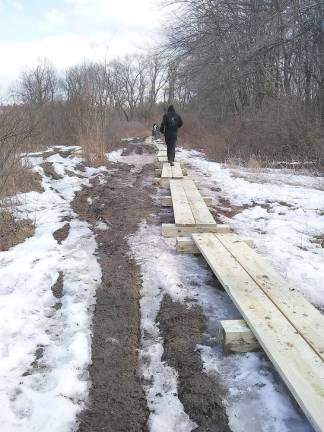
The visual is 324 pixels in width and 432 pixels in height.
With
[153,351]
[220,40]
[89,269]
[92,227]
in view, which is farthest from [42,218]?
[220,40]

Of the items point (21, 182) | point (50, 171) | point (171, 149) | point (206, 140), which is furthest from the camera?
point (206, 140)

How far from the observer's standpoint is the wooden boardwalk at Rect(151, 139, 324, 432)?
2.57 meters

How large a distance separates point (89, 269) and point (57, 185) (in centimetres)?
529

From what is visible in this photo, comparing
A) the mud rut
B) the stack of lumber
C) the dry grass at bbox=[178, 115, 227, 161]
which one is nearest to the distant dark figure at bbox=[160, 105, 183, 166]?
the dry grass at bbox=[178, 115, 227, 161]

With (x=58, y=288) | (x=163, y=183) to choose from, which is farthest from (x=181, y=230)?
(x=163, y=183)

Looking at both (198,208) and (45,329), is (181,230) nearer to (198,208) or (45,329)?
(198,208)

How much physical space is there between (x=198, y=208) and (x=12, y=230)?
2.75 m

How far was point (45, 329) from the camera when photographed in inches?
138

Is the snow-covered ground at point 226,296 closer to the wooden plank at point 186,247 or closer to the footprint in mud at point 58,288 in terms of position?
the wooden plank at point 186,247

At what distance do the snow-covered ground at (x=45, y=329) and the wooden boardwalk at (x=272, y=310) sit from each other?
4.01 ft

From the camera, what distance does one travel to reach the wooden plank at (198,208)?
603 centimetres

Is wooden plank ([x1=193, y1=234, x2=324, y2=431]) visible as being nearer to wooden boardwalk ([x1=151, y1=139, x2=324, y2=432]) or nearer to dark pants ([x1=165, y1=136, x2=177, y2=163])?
wooden boardwalk ([x1=151, y1=139, x2=324, y2=432])

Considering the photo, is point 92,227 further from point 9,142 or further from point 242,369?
point 242,369

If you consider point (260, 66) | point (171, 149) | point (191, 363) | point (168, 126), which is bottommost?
point (191, 363)
